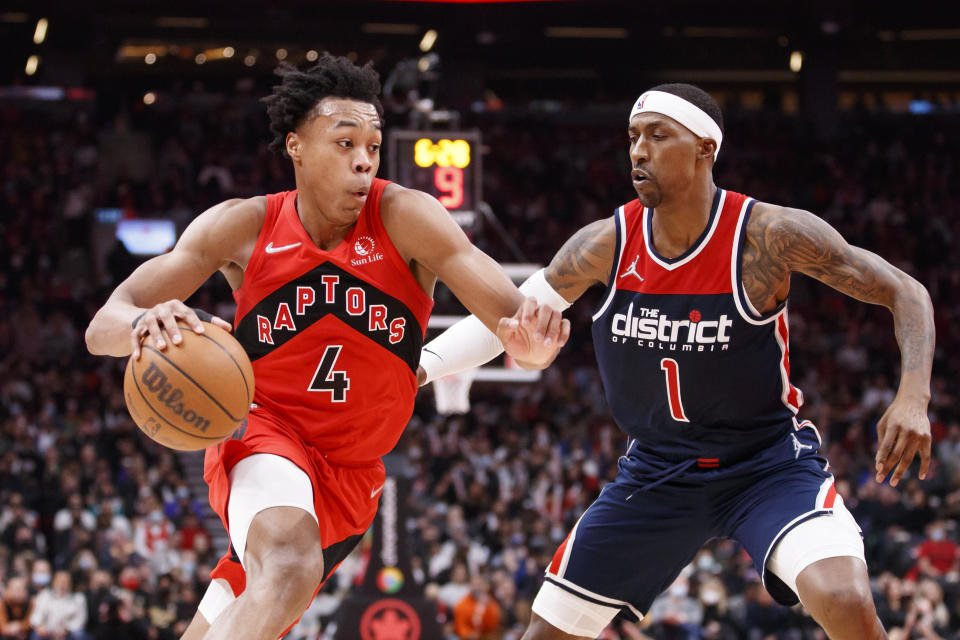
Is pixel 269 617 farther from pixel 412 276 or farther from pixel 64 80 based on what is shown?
pixel 64 80

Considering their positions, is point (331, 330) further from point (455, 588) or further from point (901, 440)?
point (455, 588)

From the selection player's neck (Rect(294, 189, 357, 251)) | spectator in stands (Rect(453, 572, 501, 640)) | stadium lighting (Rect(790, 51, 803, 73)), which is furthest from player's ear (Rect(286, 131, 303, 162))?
stadium lighting (Rect(790, 51, 803, 73))

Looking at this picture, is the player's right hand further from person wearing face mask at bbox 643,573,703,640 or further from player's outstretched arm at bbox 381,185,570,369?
person wearing face mask at bbox 643,573,703,640

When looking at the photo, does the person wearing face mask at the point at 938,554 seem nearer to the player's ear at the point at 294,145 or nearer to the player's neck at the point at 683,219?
the player's neck at the point at 683,219

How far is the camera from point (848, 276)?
13.7 ft

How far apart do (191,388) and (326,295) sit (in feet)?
2.41

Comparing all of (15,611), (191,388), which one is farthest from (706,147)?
(15,611)

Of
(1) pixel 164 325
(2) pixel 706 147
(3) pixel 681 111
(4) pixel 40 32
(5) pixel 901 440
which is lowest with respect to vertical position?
(5) pixel 901 440

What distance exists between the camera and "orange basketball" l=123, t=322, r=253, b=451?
348cm

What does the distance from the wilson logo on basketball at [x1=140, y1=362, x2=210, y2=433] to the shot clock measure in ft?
20.4

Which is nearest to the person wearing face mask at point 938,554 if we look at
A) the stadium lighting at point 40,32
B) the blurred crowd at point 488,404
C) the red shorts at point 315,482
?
the blurred crowd at point 488,404

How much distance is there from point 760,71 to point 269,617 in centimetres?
2265

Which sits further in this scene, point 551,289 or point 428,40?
point 428,40

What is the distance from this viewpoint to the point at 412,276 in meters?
4.21
